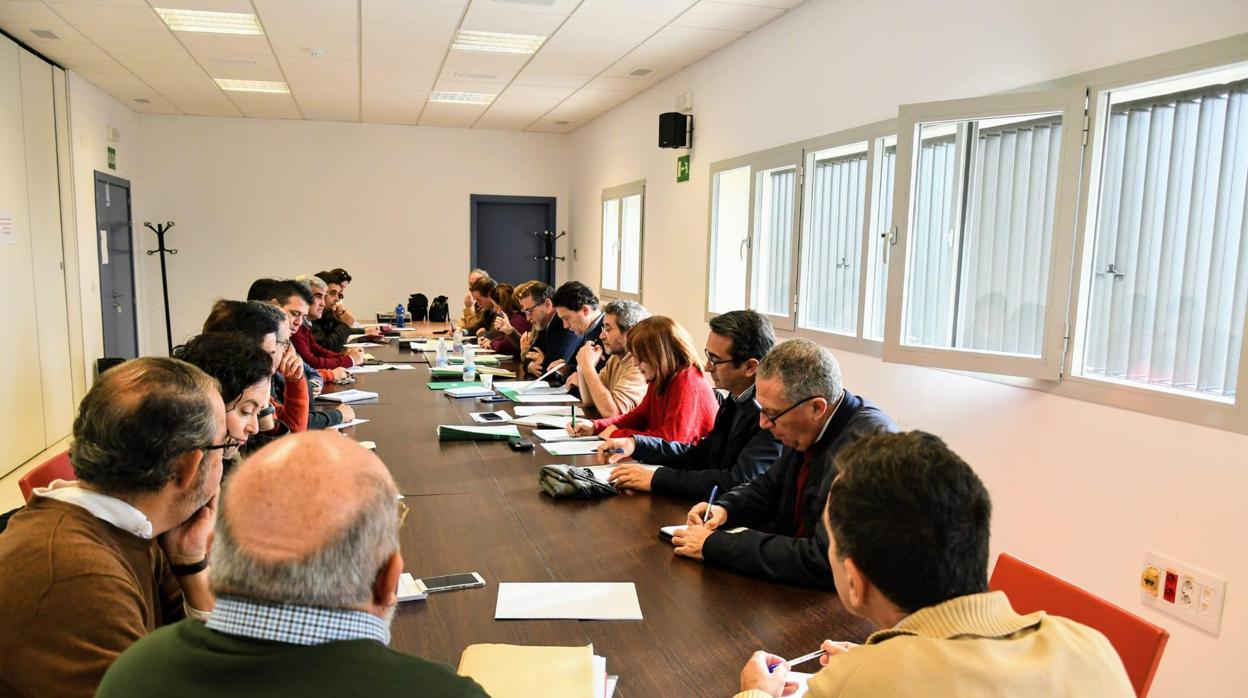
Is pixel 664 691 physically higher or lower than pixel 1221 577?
higher

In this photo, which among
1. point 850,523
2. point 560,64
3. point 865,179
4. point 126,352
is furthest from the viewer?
point 126,352

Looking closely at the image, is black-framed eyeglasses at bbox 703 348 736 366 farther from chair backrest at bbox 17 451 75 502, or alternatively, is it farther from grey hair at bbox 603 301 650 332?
chair backrest at bbox 17 451 75 502

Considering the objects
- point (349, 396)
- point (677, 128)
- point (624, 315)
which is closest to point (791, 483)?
point (624, 315)

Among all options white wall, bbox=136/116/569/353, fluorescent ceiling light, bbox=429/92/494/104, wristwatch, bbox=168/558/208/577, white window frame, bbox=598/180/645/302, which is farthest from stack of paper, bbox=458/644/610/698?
white wall, bbox=136/116/569/353

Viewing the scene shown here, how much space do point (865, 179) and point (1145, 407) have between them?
2055 millimetres

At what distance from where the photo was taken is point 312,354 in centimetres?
520

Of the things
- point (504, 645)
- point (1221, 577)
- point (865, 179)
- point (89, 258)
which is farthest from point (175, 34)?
point (1221, 577)

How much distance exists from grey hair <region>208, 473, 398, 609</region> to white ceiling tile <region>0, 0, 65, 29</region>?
5644mm

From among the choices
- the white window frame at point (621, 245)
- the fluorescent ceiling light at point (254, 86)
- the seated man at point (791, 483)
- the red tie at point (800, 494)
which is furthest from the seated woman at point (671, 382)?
the fluorescent ceiling light at point (254, 86)

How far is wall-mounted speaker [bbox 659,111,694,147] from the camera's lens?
21.4 ft

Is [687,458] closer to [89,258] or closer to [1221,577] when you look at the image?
[1221,577]

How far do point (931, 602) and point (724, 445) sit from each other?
1.83 meters

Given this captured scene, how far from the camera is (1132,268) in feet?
9.57

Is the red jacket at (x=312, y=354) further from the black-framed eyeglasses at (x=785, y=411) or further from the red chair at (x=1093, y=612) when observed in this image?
the red chair at (x=1093, y=612)
